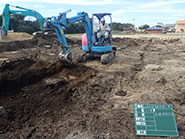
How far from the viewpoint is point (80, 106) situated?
4.28 m

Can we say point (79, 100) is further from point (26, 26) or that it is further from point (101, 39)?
point (26, 26)

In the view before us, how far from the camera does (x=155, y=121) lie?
3.01 m

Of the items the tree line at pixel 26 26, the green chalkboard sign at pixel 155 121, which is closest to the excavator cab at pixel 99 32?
the green chalkboard sign at pixel 155 121

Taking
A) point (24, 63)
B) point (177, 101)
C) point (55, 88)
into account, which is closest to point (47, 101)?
point (55, 88)

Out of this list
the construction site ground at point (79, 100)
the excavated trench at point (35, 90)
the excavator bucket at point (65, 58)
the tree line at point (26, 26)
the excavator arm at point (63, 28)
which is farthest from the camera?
the tree line at point (26, 26)

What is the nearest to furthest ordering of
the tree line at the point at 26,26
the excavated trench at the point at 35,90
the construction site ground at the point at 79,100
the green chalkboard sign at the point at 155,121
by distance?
the green chalkboard sign at the point at 155,121
the construction site ground at the point at 79,100
the excavated trench at the point at 35,90
the tree line at the point at 26,26

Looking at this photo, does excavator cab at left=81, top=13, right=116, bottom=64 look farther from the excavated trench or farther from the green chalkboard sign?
the green chalkboard sign

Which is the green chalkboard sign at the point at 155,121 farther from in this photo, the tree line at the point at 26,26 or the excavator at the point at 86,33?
the tree line at the point at 26,26

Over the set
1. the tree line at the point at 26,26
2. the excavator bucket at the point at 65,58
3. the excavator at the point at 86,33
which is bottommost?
the excavator bucket at the point at 65,58

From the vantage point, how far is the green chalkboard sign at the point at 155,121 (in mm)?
2934

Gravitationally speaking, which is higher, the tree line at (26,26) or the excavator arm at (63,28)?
the tree line at (26,26)

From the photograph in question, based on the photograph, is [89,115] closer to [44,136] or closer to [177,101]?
[44,136]

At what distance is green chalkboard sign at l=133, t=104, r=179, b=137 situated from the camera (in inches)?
115

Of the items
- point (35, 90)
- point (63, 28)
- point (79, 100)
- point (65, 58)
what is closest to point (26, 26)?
point (63, 28)
